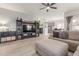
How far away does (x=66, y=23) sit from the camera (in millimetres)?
6438

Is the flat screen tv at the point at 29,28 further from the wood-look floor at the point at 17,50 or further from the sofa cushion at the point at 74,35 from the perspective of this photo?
the sofa cushion at the point at 74,35

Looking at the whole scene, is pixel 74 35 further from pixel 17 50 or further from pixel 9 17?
pixel 9 17

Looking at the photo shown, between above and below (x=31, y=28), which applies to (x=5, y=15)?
above

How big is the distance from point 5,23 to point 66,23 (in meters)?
4.96

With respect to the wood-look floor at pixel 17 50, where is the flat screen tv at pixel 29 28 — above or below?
above

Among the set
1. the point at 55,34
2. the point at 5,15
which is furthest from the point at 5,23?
the point at 55,34

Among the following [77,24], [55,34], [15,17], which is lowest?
[55,34]

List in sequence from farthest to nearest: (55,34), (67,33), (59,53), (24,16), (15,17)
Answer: (24,16) → (15,17) → (55,34) → (67,33) → (59,53)

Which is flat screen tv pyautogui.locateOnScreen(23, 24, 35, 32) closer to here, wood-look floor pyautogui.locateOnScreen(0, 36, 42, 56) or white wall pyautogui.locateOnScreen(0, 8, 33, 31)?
white wall pyautogui.locateOnScreen(0, 8, 33, 31)

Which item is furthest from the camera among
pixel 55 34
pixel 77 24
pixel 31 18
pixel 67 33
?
pixel 31 18

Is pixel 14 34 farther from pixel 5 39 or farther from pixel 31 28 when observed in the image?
pixel 31 28

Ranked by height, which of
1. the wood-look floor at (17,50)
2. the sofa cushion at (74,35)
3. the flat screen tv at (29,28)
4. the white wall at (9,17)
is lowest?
the wood-look floor at (17,50)

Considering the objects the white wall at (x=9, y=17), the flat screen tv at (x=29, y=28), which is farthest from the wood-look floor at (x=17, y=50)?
the flat screen tv at (x=29, y=28)

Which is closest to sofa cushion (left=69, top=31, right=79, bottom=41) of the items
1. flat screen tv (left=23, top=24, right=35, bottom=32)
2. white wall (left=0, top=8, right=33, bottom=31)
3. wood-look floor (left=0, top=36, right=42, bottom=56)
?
wood-look floor (left=0, top=36, right=42, bottom=56)
